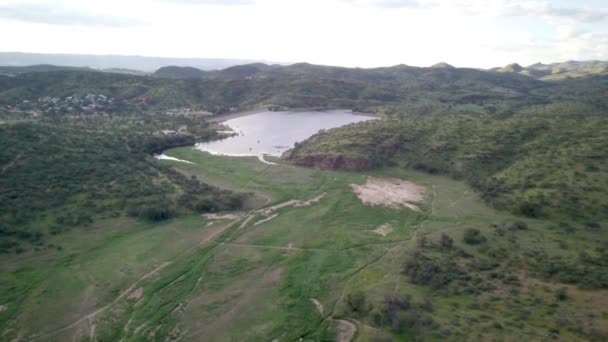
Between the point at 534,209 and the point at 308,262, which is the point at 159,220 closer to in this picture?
the point at 308,262

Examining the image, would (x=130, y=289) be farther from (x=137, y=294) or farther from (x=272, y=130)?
(x=272, y=130)

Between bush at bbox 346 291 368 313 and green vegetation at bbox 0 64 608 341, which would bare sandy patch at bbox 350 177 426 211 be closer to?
green vegetation at bbox 0 64 608 341

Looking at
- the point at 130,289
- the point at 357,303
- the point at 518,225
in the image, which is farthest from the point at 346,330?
the point at 518,225

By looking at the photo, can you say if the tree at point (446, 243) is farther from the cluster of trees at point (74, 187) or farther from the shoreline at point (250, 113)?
the shoreline at point (250, 113)

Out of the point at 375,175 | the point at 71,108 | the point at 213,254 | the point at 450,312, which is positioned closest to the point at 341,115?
the point at 375,175

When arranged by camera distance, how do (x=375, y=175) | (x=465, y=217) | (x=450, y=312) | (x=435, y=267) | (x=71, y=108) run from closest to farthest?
1. (x=450, y=312)
2. (x=435, y=267)
3. (x=465, y=217)
4. (x=375, y=175)
5. (x=71, y=108)

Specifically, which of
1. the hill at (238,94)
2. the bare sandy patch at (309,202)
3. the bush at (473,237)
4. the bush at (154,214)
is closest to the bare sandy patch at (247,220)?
the bare sandy patch at (309,202)

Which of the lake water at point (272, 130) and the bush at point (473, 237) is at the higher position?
the lake water at point (272, 130)
